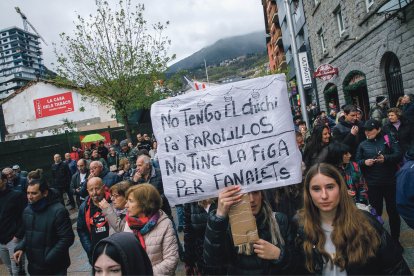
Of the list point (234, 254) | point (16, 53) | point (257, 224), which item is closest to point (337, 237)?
point (257, 224)

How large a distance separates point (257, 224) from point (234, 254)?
0.25m

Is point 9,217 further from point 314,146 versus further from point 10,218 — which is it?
point 314,146

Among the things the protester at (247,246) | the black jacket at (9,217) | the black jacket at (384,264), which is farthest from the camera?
the black jacket at (9,217)

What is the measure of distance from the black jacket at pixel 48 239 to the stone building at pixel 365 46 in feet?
30.9

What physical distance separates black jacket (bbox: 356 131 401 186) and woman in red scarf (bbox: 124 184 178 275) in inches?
115

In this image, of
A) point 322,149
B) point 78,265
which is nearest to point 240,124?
point 322,149

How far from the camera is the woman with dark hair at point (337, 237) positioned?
1966 millimetres

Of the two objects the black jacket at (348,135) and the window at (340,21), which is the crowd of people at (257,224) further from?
the window at (340,21)

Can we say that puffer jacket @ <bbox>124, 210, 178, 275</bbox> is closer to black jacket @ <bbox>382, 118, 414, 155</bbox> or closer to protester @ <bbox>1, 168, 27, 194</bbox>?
→ black jacket @ <bbox>382, 118, 414, 155</bbox>

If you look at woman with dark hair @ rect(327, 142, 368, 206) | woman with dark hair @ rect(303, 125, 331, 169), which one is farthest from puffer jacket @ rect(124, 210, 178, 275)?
woman with dark hair @ rect(303, 125, 331, 169)

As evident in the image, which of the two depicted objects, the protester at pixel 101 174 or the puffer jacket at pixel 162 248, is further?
the protester at pixel 101 174

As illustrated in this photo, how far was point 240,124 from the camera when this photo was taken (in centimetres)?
240

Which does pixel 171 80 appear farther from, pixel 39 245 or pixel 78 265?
pixel 39 245

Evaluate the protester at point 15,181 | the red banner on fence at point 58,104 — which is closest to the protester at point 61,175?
the protester at point 15,181
